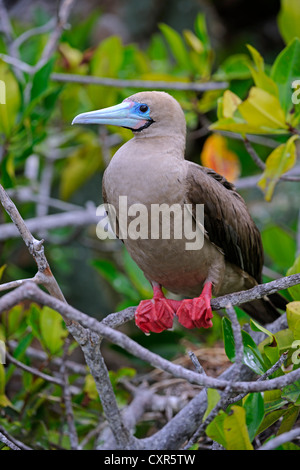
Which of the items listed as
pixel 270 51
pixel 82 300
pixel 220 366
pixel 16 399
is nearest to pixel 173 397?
pixel 220 366

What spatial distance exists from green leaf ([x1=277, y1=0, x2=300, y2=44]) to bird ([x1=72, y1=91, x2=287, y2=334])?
1.34 m

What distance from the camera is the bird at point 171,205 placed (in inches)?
104

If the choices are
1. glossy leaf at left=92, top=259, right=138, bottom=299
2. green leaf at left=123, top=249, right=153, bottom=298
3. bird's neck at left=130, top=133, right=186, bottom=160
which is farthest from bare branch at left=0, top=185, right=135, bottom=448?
glossy leaf at left=92, top=259, right=138, bottom=299

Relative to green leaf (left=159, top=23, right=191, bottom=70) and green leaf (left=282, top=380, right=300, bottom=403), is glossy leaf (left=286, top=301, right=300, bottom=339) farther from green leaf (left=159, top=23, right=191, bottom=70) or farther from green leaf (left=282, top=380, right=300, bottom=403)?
green leaf (left=159, top=23, right=191, bottom=70)

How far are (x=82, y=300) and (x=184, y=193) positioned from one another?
3.52 m

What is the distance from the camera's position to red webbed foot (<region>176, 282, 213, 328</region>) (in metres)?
2.73

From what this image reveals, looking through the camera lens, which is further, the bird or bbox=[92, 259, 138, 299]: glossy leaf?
bbox=[92, 259, 138, 299]: glossy leaf

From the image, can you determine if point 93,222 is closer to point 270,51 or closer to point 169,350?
point 169,350

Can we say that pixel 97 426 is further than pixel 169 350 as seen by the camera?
No

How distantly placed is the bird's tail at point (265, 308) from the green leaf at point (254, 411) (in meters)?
1.11

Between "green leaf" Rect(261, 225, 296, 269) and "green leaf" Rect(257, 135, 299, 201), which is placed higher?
"green leaf" Rect(257, 135, 299, 201)

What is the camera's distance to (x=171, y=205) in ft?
8.64

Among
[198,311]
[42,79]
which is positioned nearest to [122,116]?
[42,79]

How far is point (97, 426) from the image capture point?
320cm
